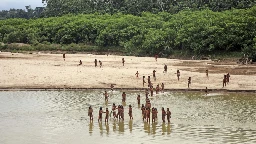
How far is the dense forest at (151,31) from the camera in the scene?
62.7 meters

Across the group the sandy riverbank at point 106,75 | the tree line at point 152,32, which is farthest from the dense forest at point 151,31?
the sandy riverbank at point 106,75

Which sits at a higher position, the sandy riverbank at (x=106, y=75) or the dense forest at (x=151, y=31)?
the dense forest at (x=151, y=31)

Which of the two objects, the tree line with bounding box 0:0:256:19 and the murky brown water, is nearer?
the murky brown water

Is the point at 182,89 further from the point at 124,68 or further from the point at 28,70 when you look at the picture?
the point at 28,70

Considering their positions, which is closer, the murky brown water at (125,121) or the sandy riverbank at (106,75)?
the murky brown water at (125,121)

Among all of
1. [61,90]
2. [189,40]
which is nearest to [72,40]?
[189,40]

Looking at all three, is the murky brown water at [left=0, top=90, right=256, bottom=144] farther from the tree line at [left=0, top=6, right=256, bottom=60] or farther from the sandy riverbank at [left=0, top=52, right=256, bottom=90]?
the tree line at [left=0, top=6, right=256, bottom=60]

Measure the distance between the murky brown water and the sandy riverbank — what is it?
3400mm

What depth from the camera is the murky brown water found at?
23.3 metres

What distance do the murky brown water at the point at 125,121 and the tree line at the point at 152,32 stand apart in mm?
25380

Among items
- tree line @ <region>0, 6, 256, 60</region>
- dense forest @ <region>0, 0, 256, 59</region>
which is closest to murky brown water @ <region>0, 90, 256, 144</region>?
dense forest @ <region>0, 0, 256, 59</region>

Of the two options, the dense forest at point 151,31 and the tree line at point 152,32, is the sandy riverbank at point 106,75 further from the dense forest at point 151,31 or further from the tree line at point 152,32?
the dense forest at point 151,31

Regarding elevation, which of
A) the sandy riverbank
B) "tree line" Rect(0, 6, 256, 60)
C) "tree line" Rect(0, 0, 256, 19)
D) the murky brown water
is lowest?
the murky brown water

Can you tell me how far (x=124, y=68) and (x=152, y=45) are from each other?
766 inches
